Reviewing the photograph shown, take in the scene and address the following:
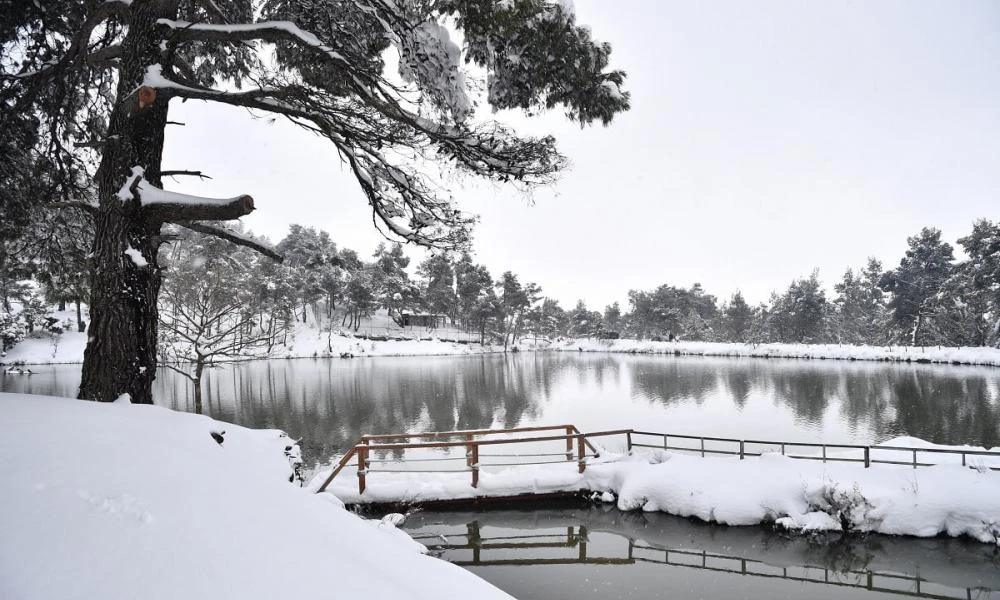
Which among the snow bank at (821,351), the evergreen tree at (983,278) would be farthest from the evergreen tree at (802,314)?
the evergreen tree at (983,278)

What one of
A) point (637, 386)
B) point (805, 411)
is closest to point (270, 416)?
point (637, 386)

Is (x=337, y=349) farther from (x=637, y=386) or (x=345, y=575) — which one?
(x=345, y=575)

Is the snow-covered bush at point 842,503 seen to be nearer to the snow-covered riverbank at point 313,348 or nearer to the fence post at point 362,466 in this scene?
the fence post at point 362,466

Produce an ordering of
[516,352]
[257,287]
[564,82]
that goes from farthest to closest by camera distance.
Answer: [516,352] → [257,287] → [564,82]

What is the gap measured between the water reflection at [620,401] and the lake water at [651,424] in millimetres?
120

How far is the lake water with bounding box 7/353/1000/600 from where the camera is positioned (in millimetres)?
7152

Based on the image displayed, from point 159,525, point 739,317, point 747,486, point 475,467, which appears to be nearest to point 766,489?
point 747,486

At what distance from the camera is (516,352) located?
75000mm

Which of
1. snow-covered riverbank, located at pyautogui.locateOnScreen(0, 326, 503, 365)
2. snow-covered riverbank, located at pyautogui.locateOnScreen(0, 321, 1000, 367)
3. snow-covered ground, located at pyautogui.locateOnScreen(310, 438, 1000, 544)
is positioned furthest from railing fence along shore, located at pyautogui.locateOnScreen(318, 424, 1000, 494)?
snow-covered riverbank, located at pyautogui.locateOnScreen(0, 326, 503, 365)

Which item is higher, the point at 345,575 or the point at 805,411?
the point at 345,575

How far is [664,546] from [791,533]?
8.22ft

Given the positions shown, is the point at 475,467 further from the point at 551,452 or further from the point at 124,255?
the point at 124,255

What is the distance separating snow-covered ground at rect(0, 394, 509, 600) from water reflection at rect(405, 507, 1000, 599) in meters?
4.62

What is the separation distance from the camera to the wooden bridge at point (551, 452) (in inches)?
372
